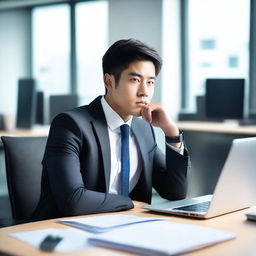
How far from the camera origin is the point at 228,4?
225 inches

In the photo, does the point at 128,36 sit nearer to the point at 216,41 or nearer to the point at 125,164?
the point at 216,41

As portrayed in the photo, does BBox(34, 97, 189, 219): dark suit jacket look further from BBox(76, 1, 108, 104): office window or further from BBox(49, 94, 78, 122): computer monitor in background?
BBox(76, 1, 108, 104): office window

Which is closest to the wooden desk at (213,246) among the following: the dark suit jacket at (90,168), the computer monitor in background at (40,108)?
the dark suit jacket at (90,168)

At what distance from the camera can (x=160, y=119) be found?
2090 mm

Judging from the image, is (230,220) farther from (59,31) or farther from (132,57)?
(59,31)

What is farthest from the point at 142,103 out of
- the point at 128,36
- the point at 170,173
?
the point at 128,36

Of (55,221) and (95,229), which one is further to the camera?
(55,221)

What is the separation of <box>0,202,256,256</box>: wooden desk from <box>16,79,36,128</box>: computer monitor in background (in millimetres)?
3370

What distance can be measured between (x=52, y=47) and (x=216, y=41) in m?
2.66

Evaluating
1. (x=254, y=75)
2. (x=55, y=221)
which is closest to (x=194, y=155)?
(x=254, y=75)

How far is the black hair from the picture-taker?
203 cm

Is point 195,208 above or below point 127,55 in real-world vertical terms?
below

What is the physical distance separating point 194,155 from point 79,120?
9.93 ft

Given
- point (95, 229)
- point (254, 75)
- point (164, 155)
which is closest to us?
point (95, 229)
